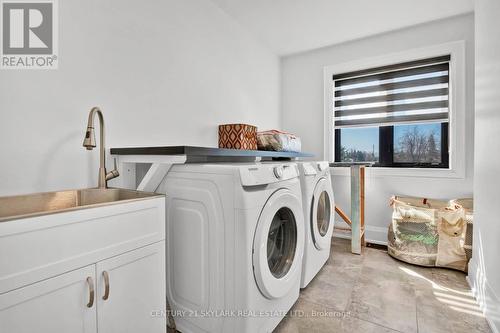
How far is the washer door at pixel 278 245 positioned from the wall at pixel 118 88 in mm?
974

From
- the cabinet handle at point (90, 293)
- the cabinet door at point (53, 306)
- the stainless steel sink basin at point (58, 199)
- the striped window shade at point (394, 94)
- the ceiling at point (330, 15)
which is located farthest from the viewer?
the striped window shade at point (394, 94)

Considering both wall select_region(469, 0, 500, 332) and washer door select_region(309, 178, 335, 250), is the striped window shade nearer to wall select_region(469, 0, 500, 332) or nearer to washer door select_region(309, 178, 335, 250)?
wall select_region(469, 0, 500, 332)

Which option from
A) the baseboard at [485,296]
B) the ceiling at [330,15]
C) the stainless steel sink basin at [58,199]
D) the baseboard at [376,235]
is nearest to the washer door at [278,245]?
the stainless steel sink basin at [58,199]

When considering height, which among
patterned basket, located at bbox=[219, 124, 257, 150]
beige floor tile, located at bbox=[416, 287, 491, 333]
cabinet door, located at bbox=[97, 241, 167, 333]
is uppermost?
patterned basket, located at bbox=[219, 124, 257, 150]

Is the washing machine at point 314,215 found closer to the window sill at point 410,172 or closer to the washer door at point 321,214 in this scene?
the washer door at point 321,214

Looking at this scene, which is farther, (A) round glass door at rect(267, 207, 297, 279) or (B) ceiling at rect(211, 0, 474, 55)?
(B) ceiling at rect(211, 0, 474, 55)

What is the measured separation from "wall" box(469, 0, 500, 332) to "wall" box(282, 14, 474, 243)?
795 mm

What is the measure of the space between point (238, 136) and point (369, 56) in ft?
6.35

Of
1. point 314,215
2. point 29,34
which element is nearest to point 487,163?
point 314,215

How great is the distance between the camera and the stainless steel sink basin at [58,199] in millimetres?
1031

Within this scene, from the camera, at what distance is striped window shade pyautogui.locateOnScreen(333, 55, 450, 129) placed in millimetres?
2531

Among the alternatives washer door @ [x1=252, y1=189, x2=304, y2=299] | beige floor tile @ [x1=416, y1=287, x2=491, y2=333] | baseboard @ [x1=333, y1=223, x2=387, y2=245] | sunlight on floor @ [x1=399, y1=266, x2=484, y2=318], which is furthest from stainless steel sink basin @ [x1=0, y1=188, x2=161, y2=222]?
baseboard @ [x1=333, y1=223, x2=387, y2=245]

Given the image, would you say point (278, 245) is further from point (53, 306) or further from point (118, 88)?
point (118, 88)

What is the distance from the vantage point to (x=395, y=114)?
2.71m
